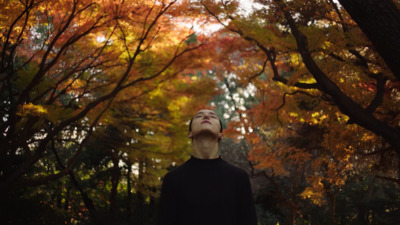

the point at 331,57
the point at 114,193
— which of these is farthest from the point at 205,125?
the point at 114,193

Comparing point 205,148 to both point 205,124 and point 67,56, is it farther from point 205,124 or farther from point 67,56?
point 67,56

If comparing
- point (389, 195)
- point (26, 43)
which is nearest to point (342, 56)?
point (26, 43)

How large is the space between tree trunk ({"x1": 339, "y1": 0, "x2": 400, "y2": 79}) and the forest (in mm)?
13

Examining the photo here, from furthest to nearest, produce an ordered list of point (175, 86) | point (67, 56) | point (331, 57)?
point (175, 86) → point (67, 56) → point (331, 57)

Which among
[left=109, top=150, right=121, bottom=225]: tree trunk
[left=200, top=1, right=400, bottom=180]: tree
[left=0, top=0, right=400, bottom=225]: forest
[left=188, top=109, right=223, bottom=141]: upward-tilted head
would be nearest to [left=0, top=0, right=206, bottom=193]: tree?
[left=0, top=0, right=400, bottom=225]: forest

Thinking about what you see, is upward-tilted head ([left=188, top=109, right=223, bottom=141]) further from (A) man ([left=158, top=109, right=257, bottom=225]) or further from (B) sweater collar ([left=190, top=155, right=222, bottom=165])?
(B) sweater collar ([left=190, top=155, right=222, bottom=165])

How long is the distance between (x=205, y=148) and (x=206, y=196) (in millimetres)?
308

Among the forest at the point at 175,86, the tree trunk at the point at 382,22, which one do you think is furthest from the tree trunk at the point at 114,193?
the tree trunk at the point at 382,22

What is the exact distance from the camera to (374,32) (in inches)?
171

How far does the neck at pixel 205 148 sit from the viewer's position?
2.52 metres

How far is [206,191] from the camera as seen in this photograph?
2365 millimetres

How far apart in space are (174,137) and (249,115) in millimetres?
2811

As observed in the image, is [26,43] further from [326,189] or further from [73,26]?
[326,189]

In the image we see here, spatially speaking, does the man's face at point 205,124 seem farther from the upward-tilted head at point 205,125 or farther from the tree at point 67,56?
the tree at point 67,56
